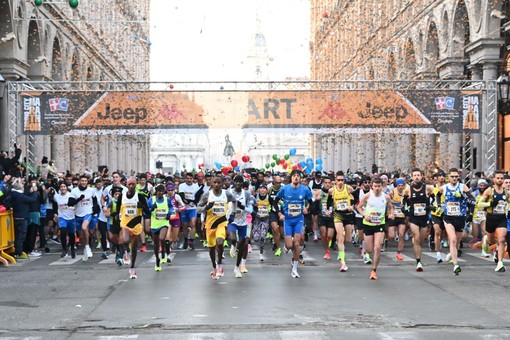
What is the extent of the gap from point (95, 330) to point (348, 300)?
12.2 feet

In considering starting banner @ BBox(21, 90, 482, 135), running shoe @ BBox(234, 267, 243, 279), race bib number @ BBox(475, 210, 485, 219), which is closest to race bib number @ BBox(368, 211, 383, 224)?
running shoe @ BBox(234, 267, 243, 279)

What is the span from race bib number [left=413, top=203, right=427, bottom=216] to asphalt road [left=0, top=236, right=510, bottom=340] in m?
1.02

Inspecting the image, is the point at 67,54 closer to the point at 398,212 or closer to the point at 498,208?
the point at 398,212

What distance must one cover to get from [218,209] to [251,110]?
17.4m

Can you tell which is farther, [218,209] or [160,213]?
[160,213]

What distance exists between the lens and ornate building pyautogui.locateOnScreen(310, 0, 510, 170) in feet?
104

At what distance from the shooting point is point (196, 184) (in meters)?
22.9

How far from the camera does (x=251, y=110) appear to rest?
3197cm

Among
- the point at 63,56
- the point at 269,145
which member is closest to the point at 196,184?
the point at 63,56

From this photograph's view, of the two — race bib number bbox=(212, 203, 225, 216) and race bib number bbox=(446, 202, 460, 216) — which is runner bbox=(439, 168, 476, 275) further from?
race bib number bbox=(212, 203, 225, 216)

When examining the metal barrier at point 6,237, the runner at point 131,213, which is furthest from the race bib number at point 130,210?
the metal barrier at point 6,237

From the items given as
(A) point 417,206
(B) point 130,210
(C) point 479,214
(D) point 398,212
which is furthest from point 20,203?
(C) point 479,214

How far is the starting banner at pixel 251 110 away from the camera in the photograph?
30.4 meters

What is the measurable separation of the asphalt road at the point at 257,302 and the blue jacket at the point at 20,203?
201cm
